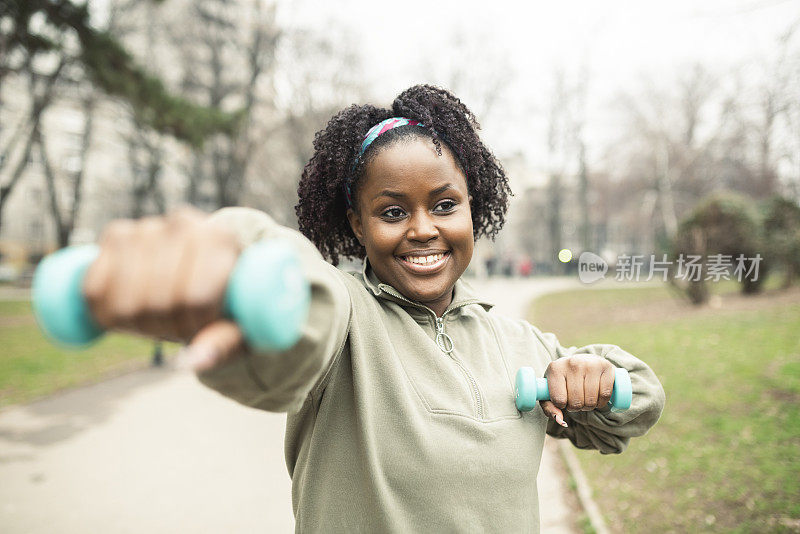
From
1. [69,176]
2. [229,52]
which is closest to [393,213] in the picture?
[229,52]

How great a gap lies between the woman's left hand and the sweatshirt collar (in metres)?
0.34

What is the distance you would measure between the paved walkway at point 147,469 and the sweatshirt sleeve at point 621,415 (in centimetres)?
257

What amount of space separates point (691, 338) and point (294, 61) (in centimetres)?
1708

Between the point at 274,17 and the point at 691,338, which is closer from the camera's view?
the point at 691,338

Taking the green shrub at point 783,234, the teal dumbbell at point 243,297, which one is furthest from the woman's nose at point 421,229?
the green shrub at point 783,234

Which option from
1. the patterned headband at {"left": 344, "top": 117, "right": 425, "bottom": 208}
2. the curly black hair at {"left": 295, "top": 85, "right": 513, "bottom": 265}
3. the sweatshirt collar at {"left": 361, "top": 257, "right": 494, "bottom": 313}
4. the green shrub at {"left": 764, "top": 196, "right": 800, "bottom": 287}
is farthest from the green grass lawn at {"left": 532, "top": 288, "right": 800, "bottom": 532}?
the green shrub at {"left": 764, "top": 196, "right": 800, "bottom": 287}

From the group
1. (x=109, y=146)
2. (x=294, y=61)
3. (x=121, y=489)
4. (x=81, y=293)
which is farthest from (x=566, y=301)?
(x=109, y=146)

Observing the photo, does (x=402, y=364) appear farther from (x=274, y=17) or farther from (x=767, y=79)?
(x=274, y=17)

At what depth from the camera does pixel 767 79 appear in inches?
237

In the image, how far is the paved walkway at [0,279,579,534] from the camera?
3967mm

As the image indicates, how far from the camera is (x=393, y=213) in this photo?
59.6 inches

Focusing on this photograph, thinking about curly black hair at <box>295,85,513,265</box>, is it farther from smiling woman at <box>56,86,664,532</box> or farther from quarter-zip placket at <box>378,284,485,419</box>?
quarter-zip placket at <box>378,284,485,419</box>

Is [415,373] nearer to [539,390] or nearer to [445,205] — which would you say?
[539,390]

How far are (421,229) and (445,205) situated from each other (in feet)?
0.49
